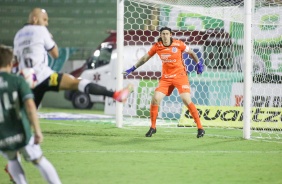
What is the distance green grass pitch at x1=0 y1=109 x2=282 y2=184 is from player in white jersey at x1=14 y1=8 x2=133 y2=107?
984mm

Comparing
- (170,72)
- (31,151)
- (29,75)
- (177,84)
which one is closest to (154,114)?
(177,84)

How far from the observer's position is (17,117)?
6.67 m

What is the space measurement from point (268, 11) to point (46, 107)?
34.6 ft

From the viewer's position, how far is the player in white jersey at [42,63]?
8648 mm

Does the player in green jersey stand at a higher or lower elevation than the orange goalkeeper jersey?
lower

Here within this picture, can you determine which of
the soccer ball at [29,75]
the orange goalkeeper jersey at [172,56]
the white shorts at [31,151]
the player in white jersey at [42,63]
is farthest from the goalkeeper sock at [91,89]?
the orange goalkeeper jersey at [172,56]

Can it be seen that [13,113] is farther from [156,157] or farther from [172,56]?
[172,56]

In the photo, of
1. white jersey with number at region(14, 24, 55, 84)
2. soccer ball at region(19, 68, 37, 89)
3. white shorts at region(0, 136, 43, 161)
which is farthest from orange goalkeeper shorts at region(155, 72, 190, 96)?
white shorts at region(0, 136, 43, 161)

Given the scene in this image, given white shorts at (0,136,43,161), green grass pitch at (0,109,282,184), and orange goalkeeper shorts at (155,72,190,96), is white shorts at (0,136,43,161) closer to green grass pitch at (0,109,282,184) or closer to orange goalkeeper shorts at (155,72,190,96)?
green grass pitch at (0,109,282,184)

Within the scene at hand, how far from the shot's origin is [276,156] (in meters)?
10.7

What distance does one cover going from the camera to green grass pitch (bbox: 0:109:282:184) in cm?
845

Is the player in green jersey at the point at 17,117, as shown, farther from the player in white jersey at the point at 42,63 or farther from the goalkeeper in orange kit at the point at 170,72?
the goalkeeper in orange kit at the point at 170,72

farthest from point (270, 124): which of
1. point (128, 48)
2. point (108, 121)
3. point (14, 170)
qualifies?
point (14, 170)

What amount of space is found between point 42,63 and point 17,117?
2222mm
